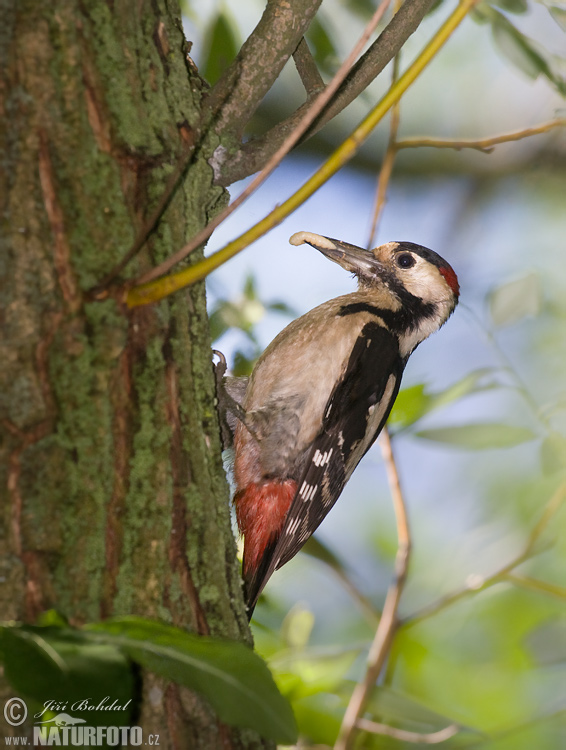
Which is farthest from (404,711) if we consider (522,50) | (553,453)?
(522,50)

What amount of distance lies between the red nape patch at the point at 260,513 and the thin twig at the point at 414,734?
0.52 meters

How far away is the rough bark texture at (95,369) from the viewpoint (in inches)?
36.0

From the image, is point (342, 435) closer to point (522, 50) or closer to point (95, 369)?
point (522, 50)

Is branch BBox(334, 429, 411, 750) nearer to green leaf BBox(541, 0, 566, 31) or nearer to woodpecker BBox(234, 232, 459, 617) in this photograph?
woodpecker BBox(234, 232, 459, 617)

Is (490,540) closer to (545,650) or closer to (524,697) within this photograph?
(545,650)

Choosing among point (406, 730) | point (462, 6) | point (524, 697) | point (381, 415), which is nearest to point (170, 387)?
point (462, 6)

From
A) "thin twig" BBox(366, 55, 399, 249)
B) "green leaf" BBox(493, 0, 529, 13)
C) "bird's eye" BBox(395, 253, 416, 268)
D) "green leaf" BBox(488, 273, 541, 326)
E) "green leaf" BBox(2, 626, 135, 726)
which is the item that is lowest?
"green leaf" BBox(2, 626, 135, 726)

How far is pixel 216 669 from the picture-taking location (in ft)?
2.52

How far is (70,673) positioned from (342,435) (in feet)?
5.03

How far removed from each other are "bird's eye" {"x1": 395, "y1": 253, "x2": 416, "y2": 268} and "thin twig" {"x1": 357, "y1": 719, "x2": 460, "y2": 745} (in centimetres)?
147

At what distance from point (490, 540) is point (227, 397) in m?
1.04

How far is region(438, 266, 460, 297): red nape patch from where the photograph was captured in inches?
102

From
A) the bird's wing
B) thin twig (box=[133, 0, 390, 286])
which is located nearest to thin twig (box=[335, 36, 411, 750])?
the bird's wing

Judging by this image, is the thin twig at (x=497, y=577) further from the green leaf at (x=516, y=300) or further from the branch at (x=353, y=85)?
the branch at (x=353, y=85)
